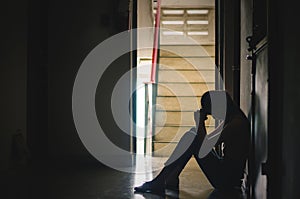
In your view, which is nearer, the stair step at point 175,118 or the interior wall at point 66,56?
the interior wall at point 66,56

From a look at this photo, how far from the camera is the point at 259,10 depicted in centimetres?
263

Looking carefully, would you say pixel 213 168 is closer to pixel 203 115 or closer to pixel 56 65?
pixel 203 115

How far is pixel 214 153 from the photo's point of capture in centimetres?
367

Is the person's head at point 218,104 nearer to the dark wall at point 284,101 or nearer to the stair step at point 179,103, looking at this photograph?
the dark wall at point 284,101

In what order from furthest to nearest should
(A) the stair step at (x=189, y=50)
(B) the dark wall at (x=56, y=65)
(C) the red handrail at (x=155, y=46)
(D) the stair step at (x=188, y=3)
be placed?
(D) the stair step at (x=188, y=3) → (A) the stair step at (x=189, y=50) → (C) the red handrail at (x=155, y=46) → (B) the dark wall at (x=56, y=65)

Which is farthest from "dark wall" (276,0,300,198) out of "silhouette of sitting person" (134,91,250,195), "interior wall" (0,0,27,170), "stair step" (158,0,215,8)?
"stair step" (158,0,215,8)

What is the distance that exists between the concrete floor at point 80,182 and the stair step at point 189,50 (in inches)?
118

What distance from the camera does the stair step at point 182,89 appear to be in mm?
7480

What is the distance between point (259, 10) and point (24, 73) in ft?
9.06

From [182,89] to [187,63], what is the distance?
476 millimetres

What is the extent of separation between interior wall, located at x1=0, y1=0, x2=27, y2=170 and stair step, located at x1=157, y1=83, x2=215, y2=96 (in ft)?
11.2

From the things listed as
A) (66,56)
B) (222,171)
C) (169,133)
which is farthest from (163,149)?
(222,171)

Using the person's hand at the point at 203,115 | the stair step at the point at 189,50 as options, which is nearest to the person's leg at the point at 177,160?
the person's hand at the point at 203,115

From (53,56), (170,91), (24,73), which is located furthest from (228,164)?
(170,91)
